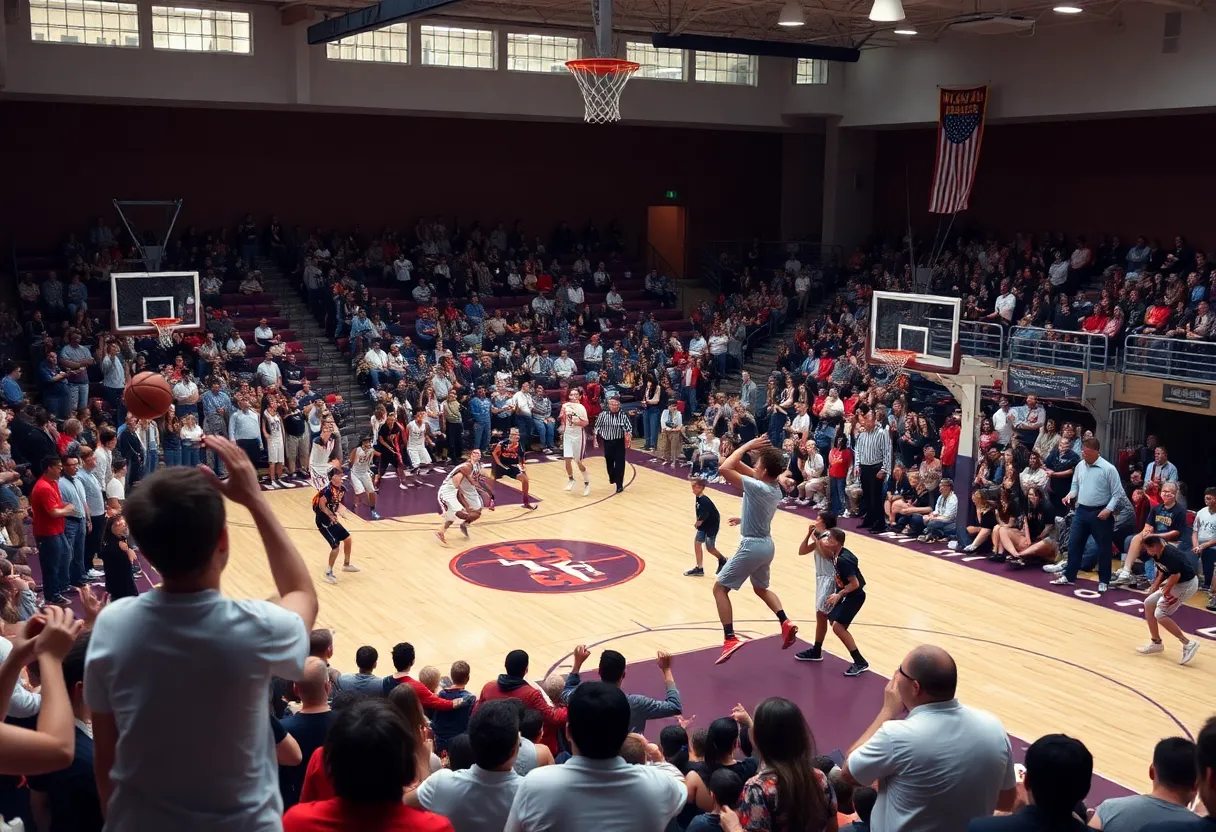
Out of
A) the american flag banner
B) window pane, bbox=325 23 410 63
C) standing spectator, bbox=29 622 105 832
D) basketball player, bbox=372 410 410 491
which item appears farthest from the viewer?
window pane, bbox=325 23 410 63

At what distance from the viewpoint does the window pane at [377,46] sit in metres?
23.5

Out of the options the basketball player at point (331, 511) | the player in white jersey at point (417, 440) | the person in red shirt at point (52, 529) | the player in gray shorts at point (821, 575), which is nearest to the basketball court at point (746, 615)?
the player in gray shorts at point (821, 575)

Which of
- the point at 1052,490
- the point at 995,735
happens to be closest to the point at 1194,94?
the point at 1052,490

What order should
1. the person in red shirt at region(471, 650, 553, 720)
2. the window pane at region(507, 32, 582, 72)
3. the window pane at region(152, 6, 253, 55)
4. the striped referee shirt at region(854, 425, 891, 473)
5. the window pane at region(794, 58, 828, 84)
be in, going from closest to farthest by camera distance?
the person in red shirt at region(471, 650, 553, 720)
the striped referee shirt at region(854, 425, 891, 473)
the window pane at region(152, 6, 253, 55)
the window pane at region(507, 32, 582, 72)
the window pane at region(794, 58, 828, 84)

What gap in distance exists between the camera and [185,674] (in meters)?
2.54

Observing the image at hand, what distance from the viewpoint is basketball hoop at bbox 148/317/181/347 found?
20.1m

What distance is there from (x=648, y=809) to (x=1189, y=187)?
23660 millimetres

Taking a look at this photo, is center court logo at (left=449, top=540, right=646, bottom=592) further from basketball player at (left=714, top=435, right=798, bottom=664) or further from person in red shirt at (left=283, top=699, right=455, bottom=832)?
person in red shirt at (left=283, top=699, right=455, bottom=832)

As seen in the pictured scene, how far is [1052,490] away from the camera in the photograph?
15.7m

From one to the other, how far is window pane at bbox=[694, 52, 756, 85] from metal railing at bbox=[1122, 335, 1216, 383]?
471 inches

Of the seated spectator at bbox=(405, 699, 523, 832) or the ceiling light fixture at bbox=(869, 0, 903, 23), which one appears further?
the ceiling light fixture at bbox=(869, 0, 903, 23)

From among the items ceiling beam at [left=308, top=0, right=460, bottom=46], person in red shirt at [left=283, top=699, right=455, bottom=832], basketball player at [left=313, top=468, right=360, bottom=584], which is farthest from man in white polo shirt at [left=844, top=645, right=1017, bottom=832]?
ceiling beam at [left=308, top=0, right=460, bottom=46]

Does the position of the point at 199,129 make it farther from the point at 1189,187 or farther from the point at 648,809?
the point at 648,809

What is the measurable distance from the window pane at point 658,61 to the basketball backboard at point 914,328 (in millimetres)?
9826
